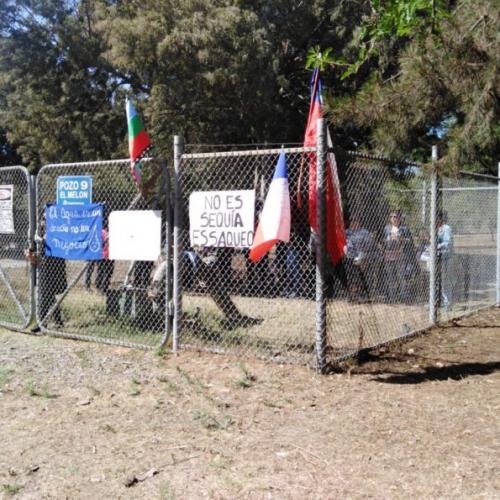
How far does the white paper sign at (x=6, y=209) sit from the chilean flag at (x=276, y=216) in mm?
3779

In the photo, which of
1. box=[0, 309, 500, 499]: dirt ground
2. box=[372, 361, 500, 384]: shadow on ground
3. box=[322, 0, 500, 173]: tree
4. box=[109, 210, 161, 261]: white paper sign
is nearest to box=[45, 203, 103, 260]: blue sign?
box=[109, 210, 161, 261]: white paper sign

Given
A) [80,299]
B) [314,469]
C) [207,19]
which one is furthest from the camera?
[207,19]

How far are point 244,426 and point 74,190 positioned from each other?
386cm

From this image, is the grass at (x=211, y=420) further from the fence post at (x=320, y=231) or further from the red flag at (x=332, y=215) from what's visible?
the red flag at (x=332, y=215)

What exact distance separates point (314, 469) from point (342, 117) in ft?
15.0

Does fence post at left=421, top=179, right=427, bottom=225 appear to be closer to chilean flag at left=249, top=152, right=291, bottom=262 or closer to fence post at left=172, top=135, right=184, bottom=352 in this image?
chilean flag at left=249, top=152, right=291, bottom=262

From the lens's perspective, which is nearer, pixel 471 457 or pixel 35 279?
pixel 471 457

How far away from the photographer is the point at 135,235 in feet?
22.0

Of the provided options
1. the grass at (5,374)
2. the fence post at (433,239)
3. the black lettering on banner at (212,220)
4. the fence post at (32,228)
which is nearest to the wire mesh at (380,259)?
the fence post at (433,239)

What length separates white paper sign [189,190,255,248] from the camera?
19.8ft

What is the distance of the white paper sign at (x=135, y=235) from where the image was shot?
6.59 m

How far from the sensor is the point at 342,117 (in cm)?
734

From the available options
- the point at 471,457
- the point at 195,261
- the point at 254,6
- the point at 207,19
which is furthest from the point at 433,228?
the point at 254,6

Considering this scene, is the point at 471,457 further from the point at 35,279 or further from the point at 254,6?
the point at 254,6
